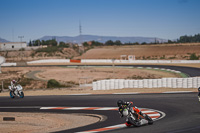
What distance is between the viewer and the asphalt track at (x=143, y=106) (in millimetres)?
11719

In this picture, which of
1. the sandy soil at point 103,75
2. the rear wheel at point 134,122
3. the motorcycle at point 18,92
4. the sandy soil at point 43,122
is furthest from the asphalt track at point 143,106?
the sandy soil at point 103,75

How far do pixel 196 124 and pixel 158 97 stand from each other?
32.9 feet

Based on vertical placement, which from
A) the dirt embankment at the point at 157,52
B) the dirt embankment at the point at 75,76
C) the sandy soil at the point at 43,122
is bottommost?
the dirt embankment at the point at 75,76

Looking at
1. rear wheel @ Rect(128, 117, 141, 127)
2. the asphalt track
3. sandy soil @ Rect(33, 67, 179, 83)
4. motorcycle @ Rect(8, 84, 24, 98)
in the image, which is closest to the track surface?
the asphalt track

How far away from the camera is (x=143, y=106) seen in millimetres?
18766

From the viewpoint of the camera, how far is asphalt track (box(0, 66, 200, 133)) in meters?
11.7

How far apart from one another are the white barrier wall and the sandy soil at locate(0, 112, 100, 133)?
11.7 m

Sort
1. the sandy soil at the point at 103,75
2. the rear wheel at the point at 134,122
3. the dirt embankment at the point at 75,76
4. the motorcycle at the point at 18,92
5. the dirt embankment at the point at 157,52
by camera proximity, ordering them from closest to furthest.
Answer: the rear wheel at the point at 134,122 → the motorcycle at the point at 18,92 → the dirt embankment at the point at 75,76 → the sandy soil at the point at 103,75 → the dirt embankment at the point at 157,52

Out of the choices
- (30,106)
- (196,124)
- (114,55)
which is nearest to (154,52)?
(114,55)

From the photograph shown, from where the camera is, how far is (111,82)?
2959cm

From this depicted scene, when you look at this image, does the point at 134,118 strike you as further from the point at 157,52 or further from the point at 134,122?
the point at 157,52

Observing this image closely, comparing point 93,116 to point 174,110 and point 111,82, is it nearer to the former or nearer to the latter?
point 174,110

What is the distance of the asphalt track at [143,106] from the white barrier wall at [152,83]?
5130 millimetres

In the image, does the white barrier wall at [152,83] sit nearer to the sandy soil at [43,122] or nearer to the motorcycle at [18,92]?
the motorcycle at [18,92]
